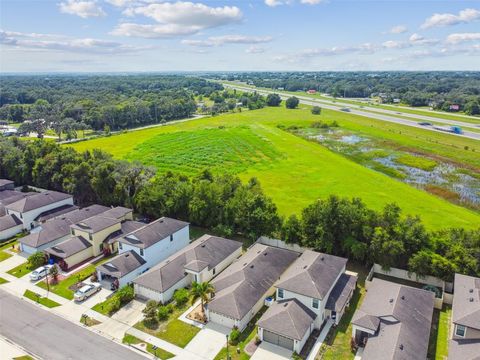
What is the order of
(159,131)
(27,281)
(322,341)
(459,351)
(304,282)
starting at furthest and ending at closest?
(159,131), (27,281), (304,282), (322,341), (459,351)

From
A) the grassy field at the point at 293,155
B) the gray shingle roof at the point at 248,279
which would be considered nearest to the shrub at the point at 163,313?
the gray shingle roof at the point at 248,279

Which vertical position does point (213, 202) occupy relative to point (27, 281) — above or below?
above

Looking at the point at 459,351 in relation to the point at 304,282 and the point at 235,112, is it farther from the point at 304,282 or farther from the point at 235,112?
the point at 235,112

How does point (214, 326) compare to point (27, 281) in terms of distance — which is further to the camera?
point (27, 281)

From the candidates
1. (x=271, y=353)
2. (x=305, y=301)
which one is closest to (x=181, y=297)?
(x=271, y=353)

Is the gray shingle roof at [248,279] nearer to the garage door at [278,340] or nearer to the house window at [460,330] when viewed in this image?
the garage door at [278,340]

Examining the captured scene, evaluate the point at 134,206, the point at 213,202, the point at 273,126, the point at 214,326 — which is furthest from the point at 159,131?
the point at 214,326

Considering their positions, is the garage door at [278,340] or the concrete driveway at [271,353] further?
the garage door at [278,340]
